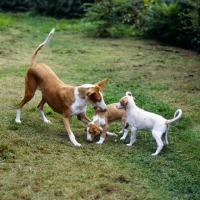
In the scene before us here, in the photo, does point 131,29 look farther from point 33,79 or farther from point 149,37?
point 33,79

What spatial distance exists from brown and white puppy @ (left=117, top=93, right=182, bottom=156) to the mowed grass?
17 cm

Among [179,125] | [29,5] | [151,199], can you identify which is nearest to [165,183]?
[151,199]

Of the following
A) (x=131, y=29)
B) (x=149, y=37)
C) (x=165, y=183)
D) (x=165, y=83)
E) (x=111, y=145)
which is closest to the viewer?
(x=165, y=183)

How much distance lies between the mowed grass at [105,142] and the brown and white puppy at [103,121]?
0.14 m

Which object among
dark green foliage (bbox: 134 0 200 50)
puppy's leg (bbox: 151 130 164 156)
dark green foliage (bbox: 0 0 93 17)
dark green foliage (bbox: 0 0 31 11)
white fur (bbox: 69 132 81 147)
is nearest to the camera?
puppy's leg (bbox: 151 130 164 156)

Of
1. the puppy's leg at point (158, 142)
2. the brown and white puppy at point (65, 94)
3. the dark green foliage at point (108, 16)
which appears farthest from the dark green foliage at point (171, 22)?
the puppy's leg at point (158, 142)

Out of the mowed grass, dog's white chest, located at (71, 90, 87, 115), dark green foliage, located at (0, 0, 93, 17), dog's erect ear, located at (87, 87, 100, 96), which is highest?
dog's erect ear, located at (87, 87, 100, 96)

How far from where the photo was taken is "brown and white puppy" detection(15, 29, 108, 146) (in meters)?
6.55

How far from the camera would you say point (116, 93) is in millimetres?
9180

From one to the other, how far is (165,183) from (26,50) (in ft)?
29.2

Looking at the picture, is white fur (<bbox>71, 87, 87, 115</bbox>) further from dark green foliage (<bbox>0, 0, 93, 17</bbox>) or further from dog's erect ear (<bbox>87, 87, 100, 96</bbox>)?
dark green foliage (<bbox>0, 0, 93, 17</bbox>)

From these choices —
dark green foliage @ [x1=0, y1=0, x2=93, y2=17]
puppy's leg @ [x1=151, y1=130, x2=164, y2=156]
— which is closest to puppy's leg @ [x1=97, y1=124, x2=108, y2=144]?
puppy's leg @ [x1=151, y1=130, x2=164, y2=156]

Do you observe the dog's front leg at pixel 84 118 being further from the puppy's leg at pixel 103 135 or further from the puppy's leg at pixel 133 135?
the puppy's leg at pixel 133 135

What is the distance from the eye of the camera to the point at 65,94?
6.68 m
